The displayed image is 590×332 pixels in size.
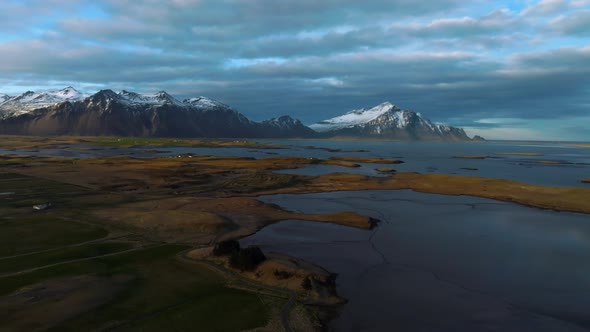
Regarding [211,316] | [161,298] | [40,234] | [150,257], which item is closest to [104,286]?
[161,298]

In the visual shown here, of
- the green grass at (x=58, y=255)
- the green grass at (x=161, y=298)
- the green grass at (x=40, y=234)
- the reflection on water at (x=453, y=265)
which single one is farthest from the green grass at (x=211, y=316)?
the green grass at (x=40, y=234)

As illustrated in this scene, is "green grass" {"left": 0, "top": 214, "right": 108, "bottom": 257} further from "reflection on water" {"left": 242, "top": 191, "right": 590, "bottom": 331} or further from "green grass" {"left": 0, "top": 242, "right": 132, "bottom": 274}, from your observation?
"reflection on water" {"left": 242, "top": 191, "right": 590, "bottom": 331}

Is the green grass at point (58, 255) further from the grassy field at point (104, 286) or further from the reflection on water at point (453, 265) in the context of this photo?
the reflection on water at point (453, 265)

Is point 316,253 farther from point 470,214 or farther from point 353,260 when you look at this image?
point 470,214

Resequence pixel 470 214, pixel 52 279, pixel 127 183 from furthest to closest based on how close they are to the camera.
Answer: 1. pixel 127 183
2. pixel 470 214
3. pixel 52 279

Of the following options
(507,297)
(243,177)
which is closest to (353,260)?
(507,297)

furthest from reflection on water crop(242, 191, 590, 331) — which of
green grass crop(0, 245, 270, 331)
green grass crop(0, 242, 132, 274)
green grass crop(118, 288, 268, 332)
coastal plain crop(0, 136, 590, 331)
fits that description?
green grass crop(0, 242, 132, 274)
